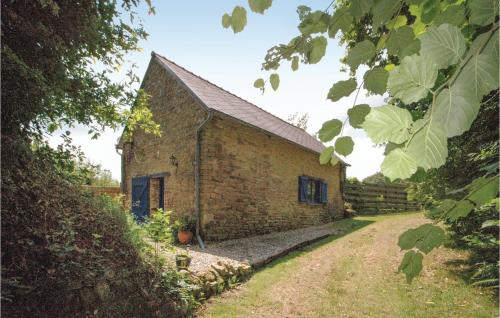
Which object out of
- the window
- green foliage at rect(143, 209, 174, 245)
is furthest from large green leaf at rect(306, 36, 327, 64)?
the window

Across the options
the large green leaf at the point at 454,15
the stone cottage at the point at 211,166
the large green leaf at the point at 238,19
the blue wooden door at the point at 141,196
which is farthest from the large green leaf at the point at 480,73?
the blue wooden door at the point at 141,196

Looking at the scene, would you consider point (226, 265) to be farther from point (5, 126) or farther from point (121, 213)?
point (5, 126)

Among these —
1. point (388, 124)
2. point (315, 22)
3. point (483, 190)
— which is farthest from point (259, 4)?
point (483, 190)

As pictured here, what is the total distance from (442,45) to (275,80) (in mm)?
760

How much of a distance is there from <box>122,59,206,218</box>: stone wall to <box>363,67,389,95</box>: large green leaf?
795 centimetres

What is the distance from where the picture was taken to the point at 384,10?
0.86m

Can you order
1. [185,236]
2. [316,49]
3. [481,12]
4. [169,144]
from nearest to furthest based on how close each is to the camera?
[481,12], [316,49], [185,236], [169,144]

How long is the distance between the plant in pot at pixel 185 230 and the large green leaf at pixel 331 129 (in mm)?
7675

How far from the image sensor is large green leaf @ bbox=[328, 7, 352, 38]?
0.99m

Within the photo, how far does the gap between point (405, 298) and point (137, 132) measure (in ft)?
34.5

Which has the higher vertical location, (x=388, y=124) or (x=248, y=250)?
(x=388, y=124)

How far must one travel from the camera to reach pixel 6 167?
328 cm

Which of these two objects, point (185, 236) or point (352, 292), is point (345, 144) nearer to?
point (352, 292)

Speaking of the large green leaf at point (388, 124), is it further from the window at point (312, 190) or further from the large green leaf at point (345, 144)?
the window at point (312, 190)
